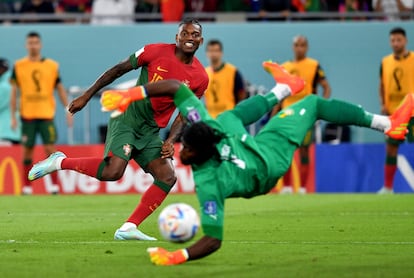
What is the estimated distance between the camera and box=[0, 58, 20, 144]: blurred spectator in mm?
22141

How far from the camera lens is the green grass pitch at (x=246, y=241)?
9234 millimetres

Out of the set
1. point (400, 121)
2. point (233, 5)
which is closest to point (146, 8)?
point (233, 5)

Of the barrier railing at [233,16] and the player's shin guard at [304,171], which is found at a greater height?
the barrier railing at [233,16]

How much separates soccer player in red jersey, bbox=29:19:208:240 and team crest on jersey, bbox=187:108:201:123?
206 centimetres

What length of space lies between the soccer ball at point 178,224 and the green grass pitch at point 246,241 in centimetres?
27

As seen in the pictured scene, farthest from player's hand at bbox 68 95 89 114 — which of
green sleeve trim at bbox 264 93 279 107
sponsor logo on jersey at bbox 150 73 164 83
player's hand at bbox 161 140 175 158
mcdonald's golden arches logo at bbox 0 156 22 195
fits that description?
mcdonald's golden arches logo at bbox 0 156 22 195

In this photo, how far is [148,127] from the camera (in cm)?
1174

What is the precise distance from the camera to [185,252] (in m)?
9.26

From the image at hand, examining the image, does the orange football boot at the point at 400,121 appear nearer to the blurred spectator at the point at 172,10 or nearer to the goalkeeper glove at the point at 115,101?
the goalkeeper glove at the point at 115,101

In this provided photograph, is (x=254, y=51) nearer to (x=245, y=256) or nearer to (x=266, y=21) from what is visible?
(x=266, y=21)

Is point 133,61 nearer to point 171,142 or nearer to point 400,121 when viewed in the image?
point 171,142

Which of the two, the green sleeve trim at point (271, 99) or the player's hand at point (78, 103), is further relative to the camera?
the player's hand at point (78, 103)

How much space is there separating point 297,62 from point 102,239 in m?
9.30

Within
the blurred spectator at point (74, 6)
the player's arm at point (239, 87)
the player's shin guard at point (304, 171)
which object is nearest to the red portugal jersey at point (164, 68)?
the player's arm at point (239, 87)
